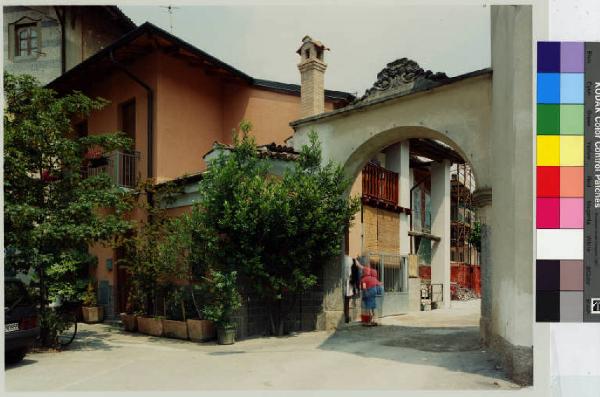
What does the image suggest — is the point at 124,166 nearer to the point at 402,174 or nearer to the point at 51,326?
the point at 51,326

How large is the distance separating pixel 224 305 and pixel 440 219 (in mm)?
12953

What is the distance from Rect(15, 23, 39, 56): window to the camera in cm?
2002

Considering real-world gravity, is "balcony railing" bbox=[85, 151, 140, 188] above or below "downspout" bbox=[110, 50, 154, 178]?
below

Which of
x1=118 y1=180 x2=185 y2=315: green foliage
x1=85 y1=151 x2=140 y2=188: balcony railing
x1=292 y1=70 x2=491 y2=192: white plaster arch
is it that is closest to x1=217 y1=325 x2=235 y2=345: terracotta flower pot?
x1=118 y1=180 x2=185 y2=315: green foliage

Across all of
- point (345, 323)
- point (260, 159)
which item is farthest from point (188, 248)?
point (345, 323)

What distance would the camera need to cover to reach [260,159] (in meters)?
11.5

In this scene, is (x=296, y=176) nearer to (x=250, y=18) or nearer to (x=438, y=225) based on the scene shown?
(x=250, y=18)

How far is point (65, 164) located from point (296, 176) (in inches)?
167

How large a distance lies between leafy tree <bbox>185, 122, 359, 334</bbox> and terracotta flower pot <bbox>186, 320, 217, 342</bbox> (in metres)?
1.09

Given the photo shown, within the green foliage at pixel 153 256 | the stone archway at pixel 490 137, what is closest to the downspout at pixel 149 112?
the green foliage at pixel 153 256

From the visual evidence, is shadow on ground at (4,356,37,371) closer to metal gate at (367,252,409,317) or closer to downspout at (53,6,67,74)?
metal gate at (367,252,409,317)

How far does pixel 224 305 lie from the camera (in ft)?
35.2

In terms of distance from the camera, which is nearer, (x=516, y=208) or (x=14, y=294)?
(x=516, y=208)

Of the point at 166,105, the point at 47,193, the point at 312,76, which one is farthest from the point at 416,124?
the point at 166,105
